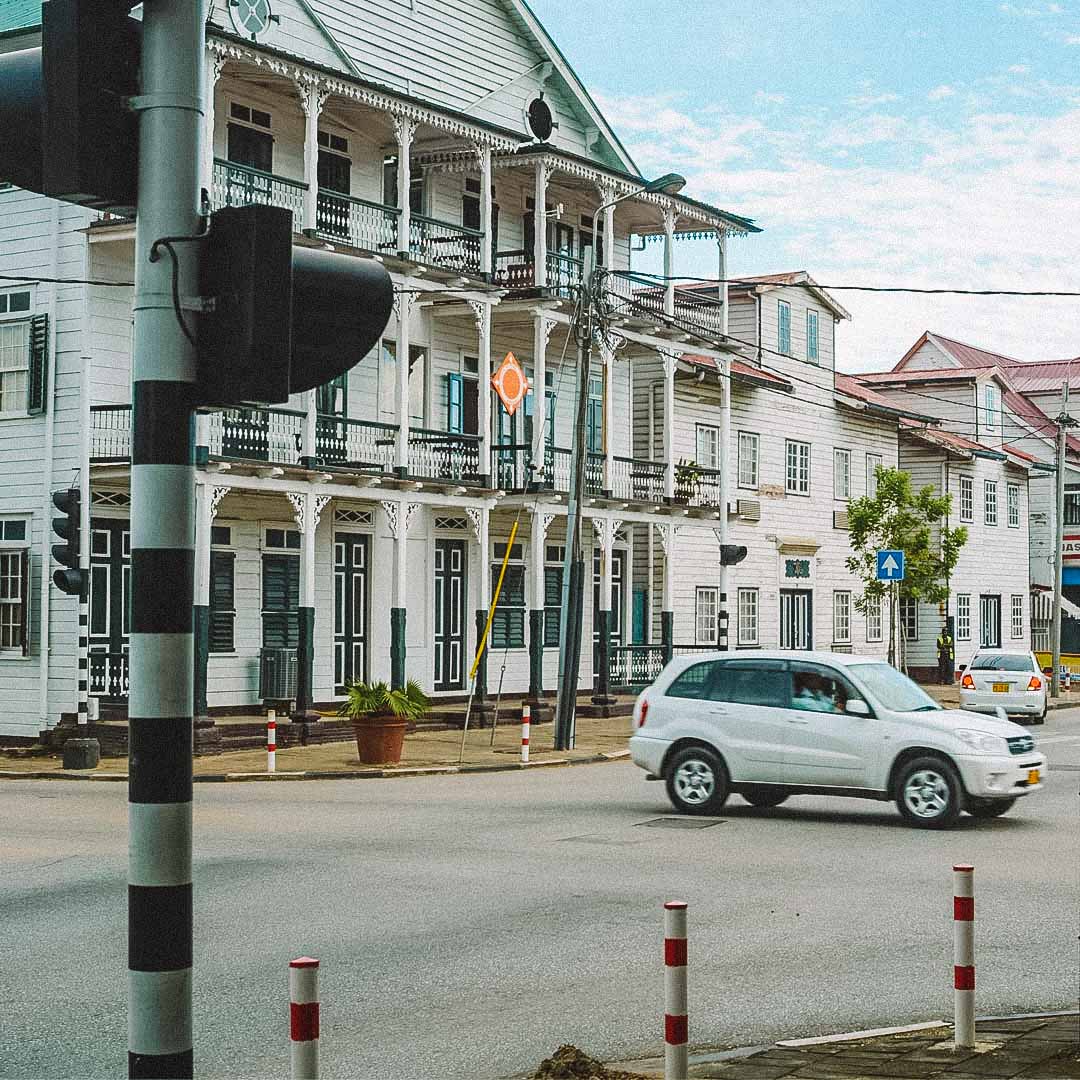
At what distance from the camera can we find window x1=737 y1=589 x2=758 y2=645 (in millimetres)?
42969

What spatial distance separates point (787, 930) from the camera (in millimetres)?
10789

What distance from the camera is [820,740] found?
16688mm

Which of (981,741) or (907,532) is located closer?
(981,741)

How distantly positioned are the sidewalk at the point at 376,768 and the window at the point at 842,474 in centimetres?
1923

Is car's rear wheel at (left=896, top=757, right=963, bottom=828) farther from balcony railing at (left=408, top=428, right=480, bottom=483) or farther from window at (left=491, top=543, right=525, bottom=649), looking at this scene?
window at (left=491, top=543, right=525, bottom=649)

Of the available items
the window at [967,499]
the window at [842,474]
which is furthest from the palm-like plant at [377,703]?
the window at [967,499]

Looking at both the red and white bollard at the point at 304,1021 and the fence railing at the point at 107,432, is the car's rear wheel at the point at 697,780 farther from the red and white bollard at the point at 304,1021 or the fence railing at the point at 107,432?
the red and white bollard at the point at 304,1021

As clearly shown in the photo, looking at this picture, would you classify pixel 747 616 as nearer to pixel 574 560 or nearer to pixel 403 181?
pixel 574 560

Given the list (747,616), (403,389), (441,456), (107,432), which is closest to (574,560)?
(403,389)

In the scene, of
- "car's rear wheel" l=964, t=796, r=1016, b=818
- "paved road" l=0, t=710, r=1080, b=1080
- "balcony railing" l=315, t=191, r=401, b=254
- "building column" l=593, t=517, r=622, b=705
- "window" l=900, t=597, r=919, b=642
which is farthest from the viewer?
"window" l=900, t=597, r=919, b=642

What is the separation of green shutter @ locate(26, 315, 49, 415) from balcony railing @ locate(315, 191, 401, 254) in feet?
15.2

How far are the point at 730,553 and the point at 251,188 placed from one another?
1499 cm

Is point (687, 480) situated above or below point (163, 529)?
above

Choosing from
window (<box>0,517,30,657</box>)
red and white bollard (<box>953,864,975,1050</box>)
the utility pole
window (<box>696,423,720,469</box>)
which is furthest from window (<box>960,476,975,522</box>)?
red and white bollard (<box>953,864,975,1050</box>)
